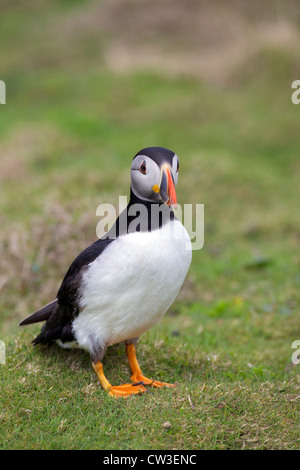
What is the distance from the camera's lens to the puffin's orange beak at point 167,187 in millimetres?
3066

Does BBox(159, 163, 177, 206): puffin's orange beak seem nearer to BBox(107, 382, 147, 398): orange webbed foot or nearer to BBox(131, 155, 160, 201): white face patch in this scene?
BBox(131, 155, 160, 201): white face patch

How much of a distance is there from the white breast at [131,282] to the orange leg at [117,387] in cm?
15

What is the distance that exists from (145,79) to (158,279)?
11.6m

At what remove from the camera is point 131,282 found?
10.4 feet

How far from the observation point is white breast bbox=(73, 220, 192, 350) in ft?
10.4

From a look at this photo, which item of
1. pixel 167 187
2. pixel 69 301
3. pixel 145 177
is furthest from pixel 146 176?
pixel 69 301

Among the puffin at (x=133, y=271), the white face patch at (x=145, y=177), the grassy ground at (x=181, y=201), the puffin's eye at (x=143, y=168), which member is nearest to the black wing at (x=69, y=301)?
the puffin at (x=133, y=271)

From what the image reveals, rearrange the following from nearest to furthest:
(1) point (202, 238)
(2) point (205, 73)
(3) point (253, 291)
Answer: (3) point (253, 291) → (1) point (202, 238) → (2) point (205, 73)

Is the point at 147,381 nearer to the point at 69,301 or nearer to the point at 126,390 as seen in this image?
the point at 126,390

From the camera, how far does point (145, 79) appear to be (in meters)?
14.1

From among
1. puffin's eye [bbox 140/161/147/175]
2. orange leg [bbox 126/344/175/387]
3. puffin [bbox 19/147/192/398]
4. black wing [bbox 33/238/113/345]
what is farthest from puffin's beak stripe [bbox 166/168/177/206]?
orange leg [bbox 126/344/175/387]

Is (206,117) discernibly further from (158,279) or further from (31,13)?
(31,13)

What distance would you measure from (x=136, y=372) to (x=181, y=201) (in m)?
4.99
